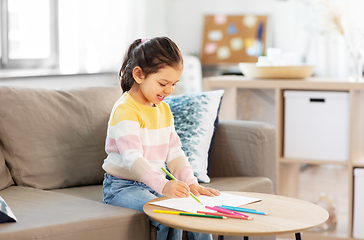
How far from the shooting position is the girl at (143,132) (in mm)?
1332

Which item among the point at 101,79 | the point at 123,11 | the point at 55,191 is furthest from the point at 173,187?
the point at 123,11

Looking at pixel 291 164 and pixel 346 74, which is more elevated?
pixel 346 74

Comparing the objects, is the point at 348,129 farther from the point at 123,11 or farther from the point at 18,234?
the point at 123,11

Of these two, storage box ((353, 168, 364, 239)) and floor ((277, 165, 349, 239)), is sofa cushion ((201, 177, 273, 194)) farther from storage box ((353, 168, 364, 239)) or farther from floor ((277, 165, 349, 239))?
floor ((277, 165, 349, 239))

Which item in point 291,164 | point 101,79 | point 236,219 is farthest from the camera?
point 101,79

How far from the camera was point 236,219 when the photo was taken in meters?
1.08

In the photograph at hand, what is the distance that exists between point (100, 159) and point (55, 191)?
0.21 meters

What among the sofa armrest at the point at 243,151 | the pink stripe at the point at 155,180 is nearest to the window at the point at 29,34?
the sofa armrest at the point at 243,151

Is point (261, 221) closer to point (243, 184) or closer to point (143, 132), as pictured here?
point (143, 132)

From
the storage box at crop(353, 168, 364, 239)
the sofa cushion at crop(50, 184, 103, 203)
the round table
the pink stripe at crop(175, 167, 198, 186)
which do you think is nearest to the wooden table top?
the round table

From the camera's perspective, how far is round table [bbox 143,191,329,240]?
3.28 feet

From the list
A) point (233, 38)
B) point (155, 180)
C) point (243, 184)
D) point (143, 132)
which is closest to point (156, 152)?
point (143, 132)

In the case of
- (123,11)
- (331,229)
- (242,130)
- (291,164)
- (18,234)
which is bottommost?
(331,229)

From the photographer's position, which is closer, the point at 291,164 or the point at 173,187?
the point at 173,187
